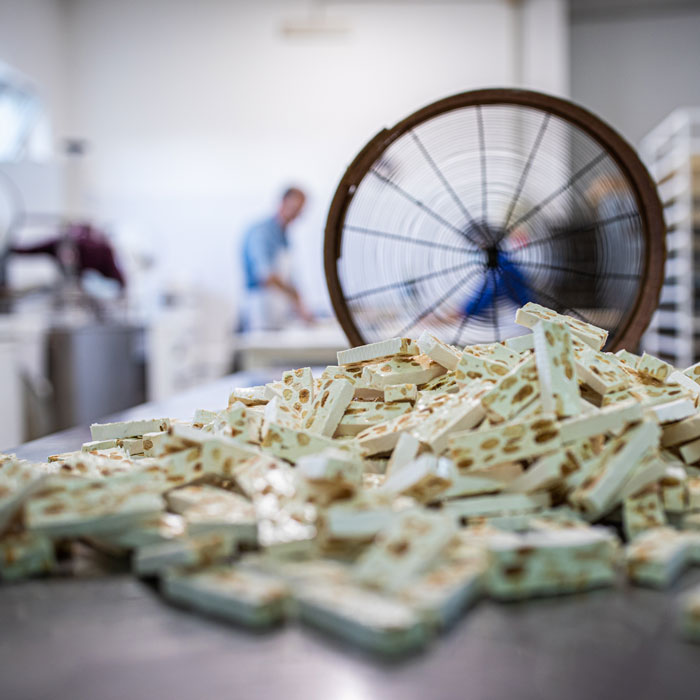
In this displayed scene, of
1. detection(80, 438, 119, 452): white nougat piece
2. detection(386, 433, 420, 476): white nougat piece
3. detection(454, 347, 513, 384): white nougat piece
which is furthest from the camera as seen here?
detection(80, 438, 119, 452): white nougat piece

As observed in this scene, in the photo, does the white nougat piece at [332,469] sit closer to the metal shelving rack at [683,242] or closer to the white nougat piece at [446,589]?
the white nougat piece at [446,589]

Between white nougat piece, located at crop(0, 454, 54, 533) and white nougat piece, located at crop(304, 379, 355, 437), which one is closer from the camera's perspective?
white nougat piece, located at crop(0, 454, 54, 533)

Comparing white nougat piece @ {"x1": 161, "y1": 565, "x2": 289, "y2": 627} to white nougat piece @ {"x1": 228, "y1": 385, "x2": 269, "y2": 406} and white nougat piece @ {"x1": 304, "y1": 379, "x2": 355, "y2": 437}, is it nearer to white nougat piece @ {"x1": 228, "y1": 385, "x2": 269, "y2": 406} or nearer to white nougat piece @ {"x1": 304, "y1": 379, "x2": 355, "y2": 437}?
white nougat piece @ {"x1": 304, "y1": 379, "x2": 355, "y2": 437}

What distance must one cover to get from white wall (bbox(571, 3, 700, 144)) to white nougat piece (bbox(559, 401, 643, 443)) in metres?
7.41

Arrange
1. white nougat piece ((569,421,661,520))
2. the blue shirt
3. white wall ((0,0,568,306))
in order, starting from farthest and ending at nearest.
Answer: white wall ((0,0,568,306)), the blue shirt, white nougat piece ((569,421,661,520))

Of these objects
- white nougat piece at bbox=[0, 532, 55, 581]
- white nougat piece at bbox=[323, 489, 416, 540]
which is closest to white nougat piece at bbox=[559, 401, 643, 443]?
white nougat piece at bbox=[323, 489, 416, 540]

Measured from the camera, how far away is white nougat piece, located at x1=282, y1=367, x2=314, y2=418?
1.01 metres

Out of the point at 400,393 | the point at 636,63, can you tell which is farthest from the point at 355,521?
the point at 636,63

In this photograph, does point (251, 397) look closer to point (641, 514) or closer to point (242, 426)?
point (242, 426)

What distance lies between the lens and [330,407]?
35.7 inches

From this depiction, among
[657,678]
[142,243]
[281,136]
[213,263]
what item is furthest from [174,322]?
[657,678]

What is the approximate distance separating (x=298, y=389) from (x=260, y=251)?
13.4 ft

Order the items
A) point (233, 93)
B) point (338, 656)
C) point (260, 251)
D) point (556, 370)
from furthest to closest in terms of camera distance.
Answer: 1. point (233, 93)
2. point (260, 251)
3. point (556, 370)
4. point (338, 656)

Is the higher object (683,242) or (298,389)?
(683,242)
